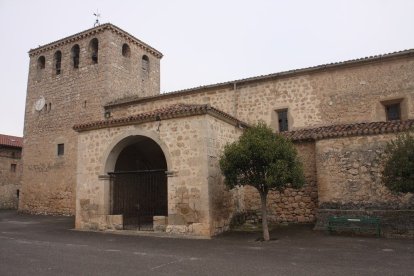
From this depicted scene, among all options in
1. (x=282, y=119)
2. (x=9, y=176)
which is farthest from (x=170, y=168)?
(x=9, y=176)

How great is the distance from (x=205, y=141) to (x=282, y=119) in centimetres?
570

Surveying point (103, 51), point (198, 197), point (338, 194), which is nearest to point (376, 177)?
point (338, 194)

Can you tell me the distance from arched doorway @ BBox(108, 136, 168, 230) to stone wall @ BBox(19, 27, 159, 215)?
16.4 ft

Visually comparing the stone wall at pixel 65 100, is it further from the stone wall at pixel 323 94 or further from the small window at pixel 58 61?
the stone wall at pixel 323 94

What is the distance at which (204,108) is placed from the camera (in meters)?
10.5

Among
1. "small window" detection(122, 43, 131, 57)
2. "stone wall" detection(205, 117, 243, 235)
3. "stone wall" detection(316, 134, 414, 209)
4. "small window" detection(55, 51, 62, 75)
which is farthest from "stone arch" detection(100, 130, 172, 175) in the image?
"small window" detection(55, 51, 62, 75)

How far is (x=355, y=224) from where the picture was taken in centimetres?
1022

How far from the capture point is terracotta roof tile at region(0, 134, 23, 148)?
28.3 m

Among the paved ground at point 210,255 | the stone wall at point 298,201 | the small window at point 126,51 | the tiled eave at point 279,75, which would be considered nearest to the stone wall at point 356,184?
the stone wall at point 298,201

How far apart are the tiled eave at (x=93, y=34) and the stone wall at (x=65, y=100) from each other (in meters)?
0.06

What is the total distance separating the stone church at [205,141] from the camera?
35.0 ft

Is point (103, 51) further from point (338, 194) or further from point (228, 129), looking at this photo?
point (338, 194)

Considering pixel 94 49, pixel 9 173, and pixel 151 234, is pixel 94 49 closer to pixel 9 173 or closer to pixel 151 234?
pixel 151 234

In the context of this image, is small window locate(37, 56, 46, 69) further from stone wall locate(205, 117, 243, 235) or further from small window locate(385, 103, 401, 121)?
small window locate(385, 103, 401, 121)
